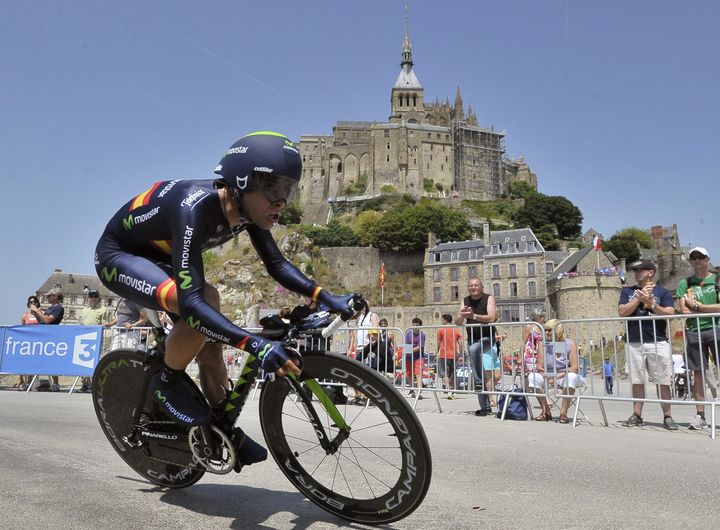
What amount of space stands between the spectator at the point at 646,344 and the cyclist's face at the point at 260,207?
581cm

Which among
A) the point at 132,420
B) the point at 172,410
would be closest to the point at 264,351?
the point at 172,410

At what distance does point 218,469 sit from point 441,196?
10451 centimetres

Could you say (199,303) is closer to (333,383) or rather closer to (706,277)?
(333,383)

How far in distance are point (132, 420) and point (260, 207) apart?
1530 millimetres

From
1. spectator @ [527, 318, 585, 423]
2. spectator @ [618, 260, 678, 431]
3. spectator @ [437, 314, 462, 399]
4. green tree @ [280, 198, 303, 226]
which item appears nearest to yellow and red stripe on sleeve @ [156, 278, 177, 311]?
spectator @ [618, 260, 678, 431]

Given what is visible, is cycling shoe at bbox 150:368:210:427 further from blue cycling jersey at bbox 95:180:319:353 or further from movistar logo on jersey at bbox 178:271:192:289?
movistar logo on jersey at bbox 178:271:192:289

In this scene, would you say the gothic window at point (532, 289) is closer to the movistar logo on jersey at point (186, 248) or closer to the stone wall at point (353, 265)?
the stone wall at point (353, 265)

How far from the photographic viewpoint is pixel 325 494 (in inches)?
109

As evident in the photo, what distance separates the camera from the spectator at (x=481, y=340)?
8625mm

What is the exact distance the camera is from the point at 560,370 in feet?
30.2

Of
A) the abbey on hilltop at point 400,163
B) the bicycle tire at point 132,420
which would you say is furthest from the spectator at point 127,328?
the abbey on hilltop at point 400,163

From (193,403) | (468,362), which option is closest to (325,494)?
(193,403)

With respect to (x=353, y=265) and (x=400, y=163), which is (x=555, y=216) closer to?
(x=400, y=163)

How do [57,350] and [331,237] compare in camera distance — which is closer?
[57,350]
